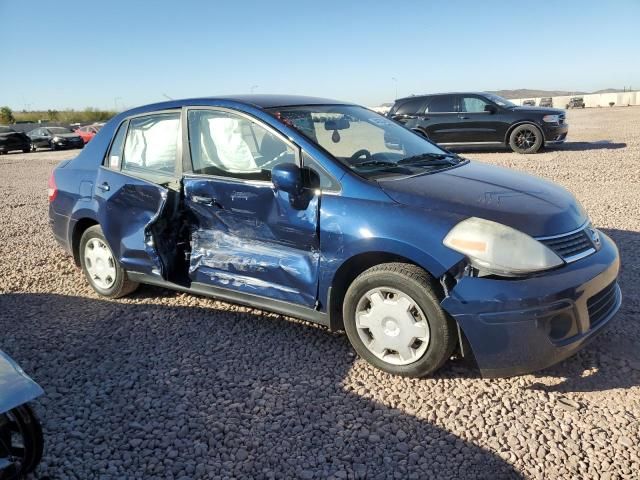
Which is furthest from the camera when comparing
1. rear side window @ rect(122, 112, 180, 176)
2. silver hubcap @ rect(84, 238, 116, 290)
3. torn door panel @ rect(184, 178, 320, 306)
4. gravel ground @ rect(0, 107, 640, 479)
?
silver hubcap @ rect(84, 238, 116, 290)

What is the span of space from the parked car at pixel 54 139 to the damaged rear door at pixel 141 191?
26.7 m

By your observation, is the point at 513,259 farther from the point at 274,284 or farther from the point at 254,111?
the point at 254,111

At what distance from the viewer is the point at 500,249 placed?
2.93 metres

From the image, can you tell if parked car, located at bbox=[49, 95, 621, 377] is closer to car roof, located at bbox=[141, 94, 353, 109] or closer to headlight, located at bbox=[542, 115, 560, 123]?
car roof, located at bbox=[141, 94, 353, 109]

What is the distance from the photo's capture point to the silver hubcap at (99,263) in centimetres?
479

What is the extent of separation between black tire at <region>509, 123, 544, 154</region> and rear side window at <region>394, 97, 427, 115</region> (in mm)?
2582

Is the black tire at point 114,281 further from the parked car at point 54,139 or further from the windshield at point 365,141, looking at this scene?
the parked car at point 54,139

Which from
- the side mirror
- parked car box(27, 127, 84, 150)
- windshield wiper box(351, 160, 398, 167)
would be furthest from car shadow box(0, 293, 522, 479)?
parked car box(27, 127, 84, 150)

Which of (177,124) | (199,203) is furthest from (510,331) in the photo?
(177,124)

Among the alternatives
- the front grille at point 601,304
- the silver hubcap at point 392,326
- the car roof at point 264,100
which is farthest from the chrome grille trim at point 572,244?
the car roof at point 264,100

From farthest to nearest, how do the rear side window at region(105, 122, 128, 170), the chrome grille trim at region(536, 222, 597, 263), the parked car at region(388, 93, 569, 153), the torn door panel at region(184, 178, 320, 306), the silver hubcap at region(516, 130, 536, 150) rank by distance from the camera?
the silver hubcap at region(516, 130, 536, 150), the parked car at region(388, 93, 569, 153), the rear side window at region(105, 122, 128, 170), the torn door panel at region(184, 178, 320, 306), the chrome grille trim at region(536, 222, 597, 263)

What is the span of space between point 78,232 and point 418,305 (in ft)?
11.3

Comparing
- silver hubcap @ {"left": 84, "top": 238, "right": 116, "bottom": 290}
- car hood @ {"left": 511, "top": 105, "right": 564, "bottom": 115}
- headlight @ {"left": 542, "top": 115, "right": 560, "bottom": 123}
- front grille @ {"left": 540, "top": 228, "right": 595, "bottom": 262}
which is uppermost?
car hood @ {"left": 511, "top": 105, "right": 564, "bottom": 115}

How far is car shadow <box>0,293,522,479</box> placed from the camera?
260 centimetres
